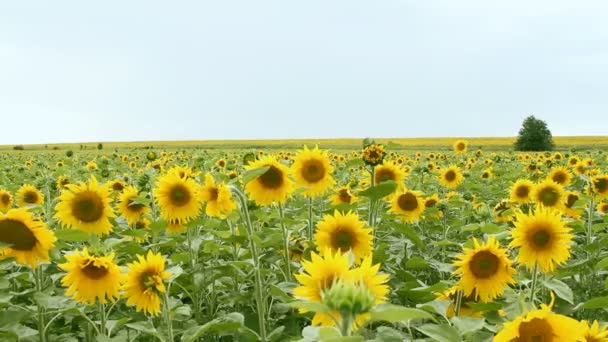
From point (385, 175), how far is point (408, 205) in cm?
34

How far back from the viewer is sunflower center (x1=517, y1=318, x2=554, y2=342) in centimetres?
180

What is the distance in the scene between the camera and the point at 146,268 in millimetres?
2682

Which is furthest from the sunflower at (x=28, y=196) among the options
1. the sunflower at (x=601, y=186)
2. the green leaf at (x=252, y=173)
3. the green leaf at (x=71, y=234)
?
the sunflower at (x=601, y=186)

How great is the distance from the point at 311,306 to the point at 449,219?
5283mm

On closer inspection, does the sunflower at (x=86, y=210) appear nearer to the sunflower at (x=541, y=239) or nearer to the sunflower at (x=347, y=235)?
the sunflower at (x=347, y=235)

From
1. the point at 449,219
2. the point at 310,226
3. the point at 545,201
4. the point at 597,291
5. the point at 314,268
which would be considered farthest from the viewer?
the point at 449,219

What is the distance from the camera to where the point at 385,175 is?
16.3 ft

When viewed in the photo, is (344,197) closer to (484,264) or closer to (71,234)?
(484,264)

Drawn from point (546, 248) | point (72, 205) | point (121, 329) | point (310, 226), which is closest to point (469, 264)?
point (546, 248)

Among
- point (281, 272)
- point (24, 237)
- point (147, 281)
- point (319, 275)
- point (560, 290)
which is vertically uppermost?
point (319, 275)

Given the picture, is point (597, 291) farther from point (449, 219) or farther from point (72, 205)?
point (72, 205)

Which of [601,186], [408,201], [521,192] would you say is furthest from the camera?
[521,192]

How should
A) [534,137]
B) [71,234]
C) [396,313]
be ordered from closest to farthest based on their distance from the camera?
1. [396,313]
2. [71,234]
3. [534,137]

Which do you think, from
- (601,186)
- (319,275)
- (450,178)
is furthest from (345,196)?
(450,178)
